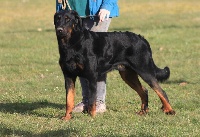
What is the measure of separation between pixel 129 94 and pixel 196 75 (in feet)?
8.52

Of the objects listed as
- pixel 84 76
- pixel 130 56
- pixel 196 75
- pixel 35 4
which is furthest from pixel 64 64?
pixel 35 4

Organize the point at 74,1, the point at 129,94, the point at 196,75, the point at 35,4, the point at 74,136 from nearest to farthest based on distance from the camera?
the point at 74,136
the point at 74,1
the point at 129,94
the point at 196,75
the point at 35,4

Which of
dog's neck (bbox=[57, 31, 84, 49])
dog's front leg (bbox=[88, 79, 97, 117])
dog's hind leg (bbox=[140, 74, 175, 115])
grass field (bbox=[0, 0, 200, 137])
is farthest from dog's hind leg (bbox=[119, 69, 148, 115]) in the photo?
dog's neck (bbox=[57, 31, 84, 49])

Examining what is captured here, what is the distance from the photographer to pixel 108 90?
10.7 meters

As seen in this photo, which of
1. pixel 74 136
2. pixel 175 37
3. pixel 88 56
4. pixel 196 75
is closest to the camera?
pixel 74 136

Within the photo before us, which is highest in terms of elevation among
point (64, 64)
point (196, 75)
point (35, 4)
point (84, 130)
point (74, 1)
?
point (74, 1)

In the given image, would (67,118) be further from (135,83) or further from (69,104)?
(135,83)

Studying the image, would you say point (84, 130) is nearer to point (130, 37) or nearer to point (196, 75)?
point (130, 37)

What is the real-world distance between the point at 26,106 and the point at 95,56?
1775mm

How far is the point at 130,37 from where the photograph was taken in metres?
8.30

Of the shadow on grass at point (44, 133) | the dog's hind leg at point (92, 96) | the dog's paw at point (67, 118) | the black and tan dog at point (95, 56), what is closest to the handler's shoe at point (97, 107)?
the black and tan dog at point (95, 56)

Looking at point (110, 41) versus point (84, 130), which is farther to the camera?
point (110, 41)

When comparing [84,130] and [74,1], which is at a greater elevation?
[74,1]

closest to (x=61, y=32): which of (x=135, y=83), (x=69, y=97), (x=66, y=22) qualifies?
(x=66, y=22)
